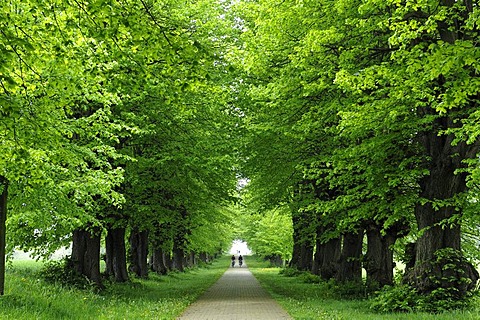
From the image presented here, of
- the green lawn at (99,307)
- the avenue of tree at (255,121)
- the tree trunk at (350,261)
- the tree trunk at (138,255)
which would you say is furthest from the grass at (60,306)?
the tree trunk at (138,255)

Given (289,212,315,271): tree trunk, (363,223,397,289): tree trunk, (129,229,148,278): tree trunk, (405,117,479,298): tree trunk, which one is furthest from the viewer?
(129,229,148,278): tree trunk

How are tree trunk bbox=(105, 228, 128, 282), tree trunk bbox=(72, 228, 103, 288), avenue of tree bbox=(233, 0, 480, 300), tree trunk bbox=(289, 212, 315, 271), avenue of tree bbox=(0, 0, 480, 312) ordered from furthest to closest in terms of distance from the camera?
tree trunk bbox=(289, 212, 315, 271)
tree trunk bbox=(105, 228, 128, 282)
tree trunk bbox=(72, 228, 103, 288)
avenue of tree bbox=(233, 0, 480, 300)
avenue of tree bbox=(0, 0, 480, 312)

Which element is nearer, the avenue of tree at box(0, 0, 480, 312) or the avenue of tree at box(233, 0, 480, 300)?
the avenue of tree at box(0, 0, 480, 312)

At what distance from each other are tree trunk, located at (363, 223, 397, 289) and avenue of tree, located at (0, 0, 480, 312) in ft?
0.18

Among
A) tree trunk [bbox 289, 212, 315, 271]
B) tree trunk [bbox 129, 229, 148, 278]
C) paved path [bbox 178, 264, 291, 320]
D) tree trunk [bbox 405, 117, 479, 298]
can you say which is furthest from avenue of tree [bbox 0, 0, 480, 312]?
tree trunk [bbox 129, 229, 148, 278]

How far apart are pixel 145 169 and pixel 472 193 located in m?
11.8

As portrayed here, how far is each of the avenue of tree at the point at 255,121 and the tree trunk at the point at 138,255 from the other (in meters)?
5.50

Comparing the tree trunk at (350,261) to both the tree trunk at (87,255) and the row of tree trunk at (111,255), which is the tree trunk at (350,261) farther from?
the tree trunk at (87,255)

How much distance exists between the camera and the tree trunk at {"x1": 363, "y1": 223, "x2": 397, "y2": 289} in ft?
62.2

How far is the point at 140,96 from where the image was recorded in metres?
16.9

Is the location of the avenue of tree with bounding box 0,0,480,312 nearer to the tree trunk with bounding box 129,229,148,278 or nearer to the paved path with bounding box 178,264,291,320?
the paved path with bounding box 178,264,291,320

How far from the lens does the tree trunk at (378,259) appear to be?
19.0 metres

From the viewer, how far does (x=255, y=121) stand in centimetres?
1991

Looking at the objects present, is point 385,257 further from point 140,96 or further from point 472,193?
point 140,96
